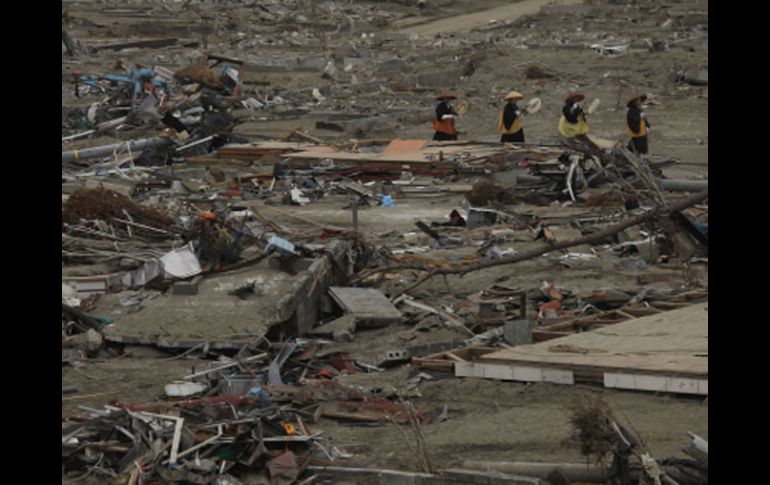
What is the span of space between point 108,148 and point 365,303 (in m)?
11.7

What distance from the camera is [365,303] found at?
1303 centimetres

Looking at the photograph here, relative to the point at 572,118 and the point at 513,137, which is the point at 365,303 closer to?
the point at 572,118

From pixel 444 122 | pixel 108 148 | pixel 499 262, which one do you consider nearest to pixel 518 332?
pixel 499 262

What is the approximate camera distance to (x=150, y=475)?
8109mm

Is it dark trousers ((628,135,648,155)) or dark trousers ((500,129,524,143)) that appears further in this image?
dark trousers ((500,129,524,143))

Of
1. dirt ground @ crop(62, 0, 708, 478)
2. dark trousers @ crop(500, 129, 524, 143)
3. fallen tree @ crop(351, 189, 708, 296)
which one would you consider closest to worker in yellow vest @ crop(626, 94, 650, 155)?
dirt ground @ crop(62, 0, 708, 478)

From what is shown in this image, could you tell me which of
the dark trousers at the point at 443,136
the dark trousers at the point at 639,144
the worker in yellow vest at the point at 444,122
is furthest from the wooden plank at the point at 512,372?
the dark trousers at the point at 443,136

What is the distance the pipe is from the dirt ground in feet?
5.19

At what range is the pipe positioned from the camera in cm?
2302

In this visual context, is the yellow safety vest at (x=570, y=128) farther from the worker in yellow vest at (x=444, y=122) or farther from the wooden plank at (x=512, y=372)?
the wooden plank at (x=512, y=372)

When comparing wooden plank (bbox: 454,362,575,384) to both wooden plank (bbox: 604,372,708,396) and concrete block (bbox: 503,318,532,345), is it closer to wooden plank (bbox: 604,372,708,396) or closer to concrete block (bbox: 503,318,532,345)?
wooden plank (bbox: 604,372,708,396)
